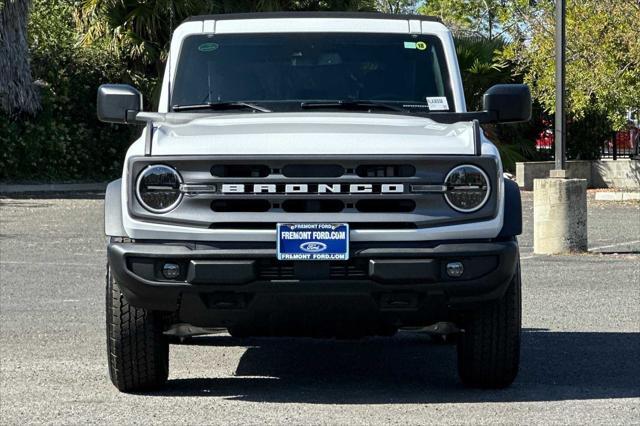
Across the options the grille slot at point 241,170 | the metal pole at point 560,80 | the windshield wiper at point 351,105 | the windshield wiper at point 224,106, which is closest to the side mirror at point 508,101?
the windshield wiper at point 351,105

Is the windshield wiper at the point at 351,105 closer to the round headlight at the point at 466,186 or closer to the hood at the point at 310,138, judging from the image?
the hood at the point at 310,138

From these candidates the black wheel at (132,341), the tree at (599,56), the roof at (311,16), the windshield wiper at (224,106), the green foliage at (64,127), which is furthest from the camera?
the green foliage at (64,127)

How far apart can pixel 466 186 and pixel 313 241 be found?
0.81m

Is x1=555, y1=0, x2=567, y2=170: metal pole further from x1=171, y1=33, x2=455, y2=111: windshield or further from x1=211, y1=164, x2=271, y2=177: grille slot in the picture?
x1=211, y1=164, x2=271, y2=177: grille slot

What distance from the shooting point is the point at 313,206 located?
7.22 meters

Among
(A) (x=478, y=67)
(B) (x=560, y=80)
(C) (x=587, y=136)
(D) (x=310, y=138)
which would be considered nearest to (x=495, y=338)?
(D) (x=310, y=138)

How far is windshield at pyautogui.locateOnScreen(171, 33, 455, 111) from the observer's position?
8.49 metres

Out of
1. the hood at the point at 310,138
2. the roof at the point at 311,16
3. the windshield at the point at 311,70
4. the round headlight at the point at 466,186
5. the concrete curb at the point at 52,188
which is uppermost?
the roof at the point at 311,16

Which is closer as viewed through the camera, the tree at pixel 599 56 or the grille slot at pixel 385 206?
the grille slot at pixel 385 206

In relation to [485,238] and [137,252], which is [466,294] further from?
[137,252]

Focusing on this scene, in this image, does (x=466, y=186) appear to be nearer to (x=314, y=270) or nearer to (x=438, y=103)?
(x=314, y=270)

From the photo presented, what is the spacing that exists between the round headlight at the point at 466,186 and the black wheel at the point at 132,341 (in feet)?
5.34

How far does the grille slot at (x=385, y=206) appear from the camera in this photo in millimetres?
7234

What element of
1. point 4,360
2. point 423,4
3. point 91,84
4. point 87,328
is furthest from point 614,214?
point 423,4
